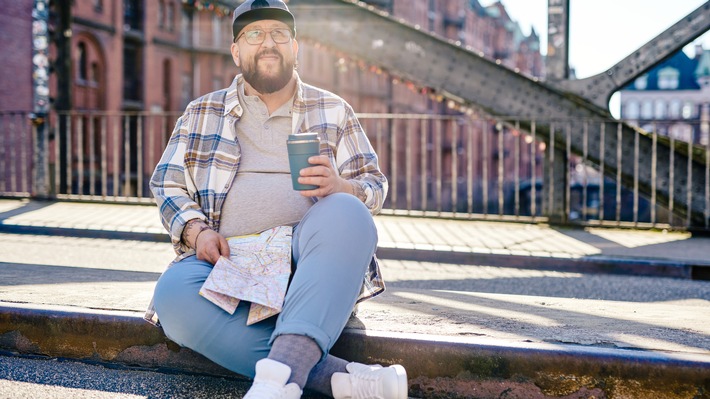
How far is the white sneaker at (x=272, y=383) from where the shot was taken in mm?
2193

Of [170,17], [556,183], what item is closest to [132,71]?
[170,17]

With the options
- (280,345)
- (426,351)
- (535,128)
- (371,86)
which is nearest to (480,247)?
(535,128)

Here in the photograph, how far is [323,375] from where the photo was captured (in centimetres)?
244

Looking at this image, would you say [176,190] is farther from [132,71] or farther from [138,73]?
[132,71]


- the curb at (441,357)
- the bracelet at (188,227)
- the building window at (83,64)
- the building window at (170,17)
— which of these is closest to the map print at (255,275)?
the bracelet at (188,227)

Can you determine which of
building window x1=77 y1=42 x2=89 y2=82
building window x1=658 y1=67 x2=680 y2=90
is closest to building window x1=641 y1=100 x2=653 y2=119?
building window x1=658 y1=67 x2=680 y2=90

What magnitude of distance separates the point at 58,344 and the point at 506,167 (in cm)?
6583

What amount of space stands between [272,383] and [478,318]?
1207mm

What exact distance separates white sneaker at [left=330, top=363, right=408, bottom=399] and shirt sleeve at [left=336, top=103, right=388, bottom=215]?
74cm

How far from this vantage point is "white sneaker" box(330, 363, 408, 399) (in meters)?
2.37

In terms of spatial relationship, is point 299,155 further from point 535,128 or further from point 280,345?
point 535,128

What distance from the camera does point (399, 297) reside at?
12.5 feet

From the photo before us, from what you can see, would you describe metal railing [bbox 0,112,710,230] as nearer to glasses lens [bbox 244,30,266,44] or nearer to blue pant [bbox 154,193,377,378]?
glasses lens [bbox 244,30,266,44]

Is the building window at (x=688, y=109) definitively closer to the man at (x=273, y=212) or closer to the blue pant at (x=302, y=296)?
the man at (x=273, y=212)
